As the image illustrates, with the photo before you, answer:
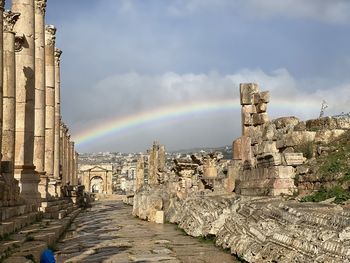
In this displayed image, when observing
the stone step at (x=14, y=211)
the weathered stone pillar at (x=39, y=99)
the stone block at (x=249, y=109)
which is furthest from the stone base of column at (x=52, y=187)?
the stone block at (x=249, y=109)

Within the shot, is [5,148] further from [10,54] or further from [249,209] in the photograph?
[249,209]

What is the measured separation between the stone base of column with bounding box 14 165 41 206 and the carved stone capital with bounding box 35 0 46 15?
6969 mm

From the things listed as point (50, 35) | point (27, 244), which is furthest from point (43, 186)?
point (27, 244)

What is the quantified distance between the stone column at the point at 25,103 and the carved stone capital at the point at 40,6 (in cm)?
291

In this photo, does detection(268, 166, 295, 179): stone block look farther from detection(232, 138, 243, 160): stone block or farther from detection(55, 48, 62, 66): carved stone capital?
detection(55, 48, 62, 66): carved stone capital

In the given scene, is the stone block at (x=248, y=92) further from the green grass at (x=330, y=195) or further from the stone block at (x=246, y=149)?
the green grass at (x=330, y=195)

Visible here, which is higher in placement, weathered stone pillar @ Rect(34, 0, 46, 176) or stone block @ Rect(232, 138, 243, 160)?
weathered stone pillar @ Rect(34, 0, 46, 176)

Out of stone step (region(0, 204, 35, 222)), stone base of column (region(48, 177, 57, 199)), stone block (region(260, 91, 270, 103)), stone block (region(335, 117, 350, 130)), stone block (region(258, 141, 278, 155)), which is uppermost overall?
stone block (region(260, 91, 270, 103))

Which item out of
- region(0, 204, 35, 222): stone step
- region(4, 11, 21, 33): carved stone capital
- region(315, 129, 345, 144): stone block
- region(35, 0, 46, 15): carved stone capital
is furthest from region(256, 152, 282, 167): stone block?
region(35, 0, 46, 15): carved stone capital

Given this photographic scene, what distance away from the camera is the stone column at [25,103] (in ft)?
57.5

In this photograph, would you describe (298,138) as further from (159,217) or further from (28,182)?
(28,182)

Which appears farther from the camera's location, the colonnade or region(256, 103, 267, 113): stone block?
region(256, 103, 267, 113): stone block

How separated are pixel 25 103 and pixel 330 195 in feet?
35.2

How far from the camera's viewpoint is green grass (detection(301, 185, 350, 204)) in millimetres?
11145
